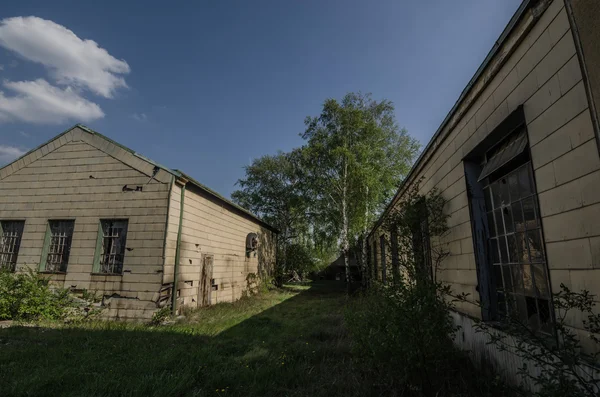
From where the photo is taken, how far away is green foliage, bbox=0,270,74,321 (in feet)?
25.1

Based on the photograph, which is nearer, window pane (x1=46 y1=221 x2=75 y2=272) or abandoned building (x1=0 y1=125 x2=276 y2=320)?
abandoned building (x1=0 y1=125 x2=276 y2=320)

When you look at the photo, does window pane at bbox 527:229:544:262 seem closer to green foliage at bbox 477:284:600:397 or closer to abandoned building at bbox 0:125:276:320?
green foliage at bbox 477:284:600:397

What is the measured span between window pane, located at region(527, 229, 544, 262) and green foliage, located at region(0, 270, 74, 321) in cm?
1005

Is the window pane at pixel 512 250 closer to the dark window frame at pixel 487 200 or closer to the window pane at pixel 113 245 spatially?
the dark window frame at pixel 487 200

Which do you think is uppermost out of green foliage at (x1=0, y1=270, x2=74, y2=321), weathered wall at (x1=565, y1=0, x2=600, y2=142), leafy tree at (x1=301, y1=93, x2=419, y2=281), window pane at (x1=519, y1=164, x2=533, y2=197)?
leafy tree at (x1=301, y1=93, x2=419, y2=281)

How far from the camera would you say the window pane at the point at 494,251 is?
389cm

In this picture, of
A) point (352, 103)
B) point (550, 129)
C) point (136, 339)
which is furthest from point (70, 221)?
point (352, 103)

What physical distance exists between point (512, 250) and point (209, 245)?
9107 mm

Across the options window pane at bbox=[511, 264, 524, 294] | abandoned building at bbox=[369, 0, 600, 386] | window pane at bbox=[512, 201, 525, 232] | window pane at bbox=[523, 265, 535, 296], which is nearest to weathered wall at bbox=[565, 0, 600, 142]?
abandoned building at bbox=[369, 0, 600, 386]

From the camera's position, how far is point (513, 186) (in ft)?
11.4

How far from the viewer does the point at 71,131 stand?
9938 mm

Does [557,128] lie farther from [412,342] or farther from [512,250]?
[412,342]

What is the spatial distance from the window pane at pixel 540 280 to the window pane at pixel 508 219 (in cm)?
54

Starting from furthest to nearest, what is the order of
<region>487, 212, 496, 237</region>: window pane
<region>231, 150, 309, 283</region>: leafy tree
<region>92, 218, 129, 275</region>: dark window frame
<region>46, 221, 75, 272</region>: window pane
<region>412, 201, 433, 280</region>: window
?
<region>231, 150, 309, 283</region>: leafy tree < <region>46, 221, 75, 272</region>: window pane < <region>92, 218, 129, 275</region>: dark window frame < <region>412, 201, 433, 280</region>: window < <region>487, 212, 496, 237</region>: window pane
